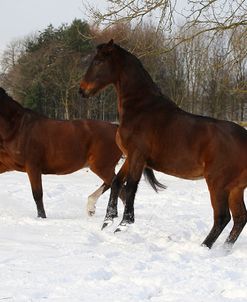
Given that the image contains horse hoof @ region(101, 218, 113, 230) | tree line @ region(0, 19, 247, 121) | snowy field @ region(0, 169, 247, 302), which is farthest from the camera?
tree line @ region(0, 19, 247, 121)

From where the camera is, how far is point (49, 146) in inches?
306

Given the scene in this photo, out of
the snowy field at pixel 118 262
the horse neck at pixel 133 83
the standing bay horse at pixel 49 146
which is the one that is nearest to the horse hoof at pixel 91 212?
the standing bay horse at pixel 49 146

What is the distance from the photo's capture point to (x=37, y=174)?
759cm

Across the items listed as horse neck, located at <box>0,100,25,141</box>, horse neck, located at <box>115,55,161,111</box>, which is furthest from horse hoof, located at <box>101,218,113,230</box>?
horse neck, located at <box>0,100,25,141</box>

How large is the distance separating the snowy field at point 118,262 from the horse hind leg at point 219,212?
153mm

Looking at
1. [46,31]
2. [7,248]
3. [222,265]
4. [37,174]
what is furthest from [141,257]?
[46,31]

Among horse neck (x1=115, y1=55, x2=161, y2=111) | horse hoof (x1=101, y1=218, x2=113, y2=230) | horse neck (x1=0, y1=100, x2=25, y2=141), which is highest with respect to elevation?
horse neck (x1=115, y1=55, x2=161, y2=111)

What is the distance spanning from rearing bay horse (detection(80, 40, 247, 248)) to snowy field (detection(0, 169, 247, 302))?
498 mm

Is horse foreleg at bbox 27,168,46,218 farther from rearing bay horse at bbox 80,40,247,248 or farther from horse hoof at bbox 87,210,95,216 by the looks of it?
rearing bay horse at bbox 80,40,247,248

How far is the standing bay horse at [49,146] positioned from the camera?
24.9 ft

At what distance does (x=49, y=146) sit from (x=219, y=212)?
3.39 m

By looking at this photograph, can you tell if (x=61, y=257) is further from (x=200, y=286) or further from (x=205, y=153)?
(x=205, y=153)

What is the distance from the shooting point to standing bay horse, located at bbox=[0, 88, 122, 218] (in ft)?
24.9

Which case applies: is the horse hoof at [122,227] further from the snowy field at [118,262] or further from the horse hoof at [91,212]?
the horse hoof at [91,212]
